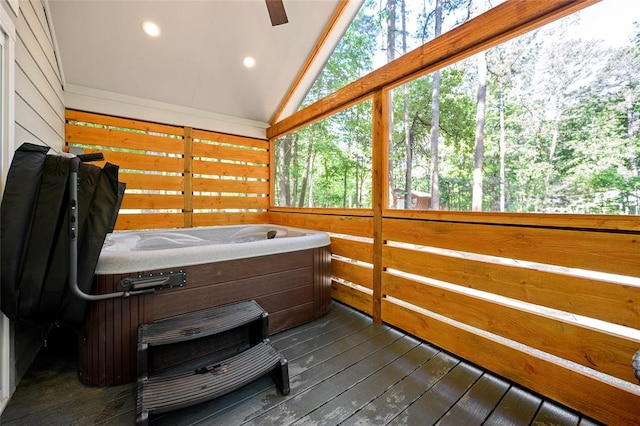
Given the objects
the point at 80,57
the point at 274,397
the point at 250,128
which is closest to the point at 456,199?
the point at 274,397

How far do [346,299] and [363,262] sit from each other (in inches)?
17.0

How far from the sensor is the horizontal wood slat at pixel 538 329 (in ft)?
3.78

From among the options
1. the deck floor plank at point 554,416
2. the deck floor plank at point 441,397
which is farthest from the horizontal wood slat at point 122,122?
the deck floor plank at point 554,416

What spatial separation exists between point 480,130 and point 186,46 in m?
2.68

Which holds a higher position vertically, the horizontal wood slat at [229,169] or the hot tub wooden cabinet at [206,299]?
the horizontal wood slat at [229,169]

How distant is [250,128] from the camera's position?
364cm

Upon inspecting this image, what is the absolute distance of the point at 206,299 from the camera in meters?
1.64

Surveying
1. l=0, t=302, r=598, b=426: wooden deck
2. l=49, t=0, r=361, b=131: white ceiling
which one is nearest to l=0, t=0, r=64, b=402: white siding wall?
l=0, t=302, r=598, b=426: wooden deck

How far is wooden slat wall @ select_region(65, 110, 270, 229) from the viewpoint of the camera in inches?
107

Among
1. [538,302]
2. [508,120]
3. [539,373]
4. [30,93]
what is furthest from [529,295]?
[30,93]

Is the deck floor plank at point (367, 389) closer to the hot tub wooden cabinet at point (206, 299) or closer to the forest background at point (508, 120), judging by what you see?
the hot tub wooden cabinet at point (206, 299)

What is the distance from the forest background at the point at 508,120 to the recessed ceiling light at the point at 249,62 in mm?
1143

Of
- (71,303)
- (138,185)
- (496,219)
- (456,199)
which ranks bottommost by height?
(71,303)

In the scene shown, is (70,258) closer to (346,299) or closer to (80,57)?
(346,299)
